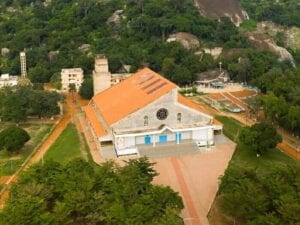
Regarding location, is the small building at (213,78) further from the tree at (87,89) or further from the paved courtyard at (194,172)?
the paved courtyard at (194,172)

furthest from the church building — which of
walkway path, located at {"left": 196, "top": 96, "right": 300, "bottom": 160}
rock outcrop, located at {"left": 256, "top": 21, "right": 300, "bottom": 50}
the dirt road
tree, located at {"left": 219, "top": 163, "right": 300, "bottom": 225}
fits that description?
rock outcrop, located at {"left": 256, "top": 21, "right": 300, "bottom": 50}

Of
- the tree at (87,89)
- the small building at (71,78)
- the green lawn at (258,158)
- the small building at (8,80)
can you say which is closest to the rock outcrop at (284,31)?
the small building at (71,78)

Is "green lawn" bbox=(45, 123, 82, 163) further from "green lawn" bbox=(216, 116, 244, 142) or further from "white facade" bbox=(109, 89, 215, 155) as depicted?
"green lawn" bbox=(216, 116, 244, 142)

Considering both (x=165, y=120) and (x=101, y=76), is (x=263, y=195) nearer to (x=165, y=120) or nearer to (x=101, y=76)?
(x=165, y=120)

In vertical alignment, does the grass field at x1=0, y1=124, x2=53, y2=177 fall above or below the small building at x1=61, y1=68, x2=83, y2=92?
below

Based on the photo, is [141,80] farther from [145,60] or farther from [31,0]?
[31,0]

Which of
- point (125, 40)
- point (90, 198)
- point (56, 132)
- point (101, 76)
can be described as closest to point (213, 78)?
point (125, 40)

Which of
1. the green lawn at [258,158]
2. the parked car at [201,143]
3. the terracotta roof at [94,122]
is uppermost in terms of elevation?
the terracotta roof at [94,122]
